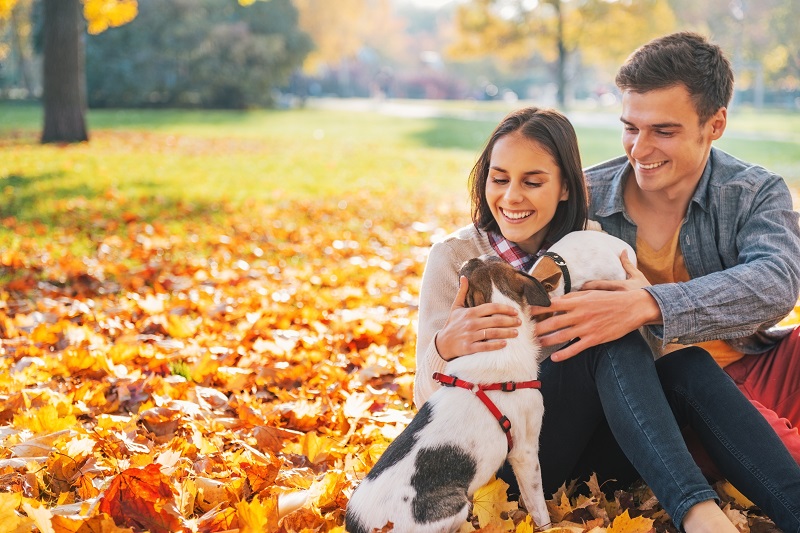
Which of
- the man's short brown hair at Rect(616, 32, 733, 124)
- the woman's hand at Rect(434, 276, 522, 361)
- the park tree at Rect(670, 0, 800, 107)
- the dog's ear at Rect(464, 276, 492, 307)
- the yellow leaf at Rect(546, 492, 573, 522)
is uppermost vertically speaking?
the park tree at Rect(670, 0, 800, 107)

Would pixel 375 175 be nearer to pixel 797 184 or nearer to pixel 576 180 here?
pixel 797 184

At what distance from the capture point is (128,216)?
26.8 feet

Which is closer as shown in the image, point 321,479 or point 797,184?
point 321,479

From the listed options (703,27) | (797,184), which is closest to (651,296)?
(797,184)

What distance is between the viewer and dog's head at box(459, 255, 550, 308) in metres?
2.63

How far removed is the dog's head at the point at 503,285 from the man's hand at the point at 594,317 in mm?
99

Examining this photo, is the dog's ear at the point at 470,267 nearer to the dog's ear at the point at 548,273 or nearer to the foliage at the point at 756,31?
the dog's ear at the point at 548,273

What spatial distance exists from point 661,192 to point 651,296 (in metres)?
0.88

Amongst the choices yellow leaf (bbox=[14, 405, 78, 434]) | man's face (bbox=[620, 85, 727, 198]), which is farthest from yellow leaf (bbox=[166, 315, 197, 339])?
man's face (bbox=[620, 85, 727, 198])

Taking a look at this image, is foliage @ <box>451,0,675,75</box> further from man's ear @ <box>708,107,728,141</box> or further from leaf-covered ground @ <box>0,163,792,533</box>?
man's ear @ <box>708,107,728,141</box>

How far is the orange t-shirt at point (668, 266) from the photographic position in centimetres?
330

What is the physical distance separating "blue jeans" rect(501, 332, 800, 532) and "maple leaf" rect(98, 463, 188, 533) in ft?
4.24

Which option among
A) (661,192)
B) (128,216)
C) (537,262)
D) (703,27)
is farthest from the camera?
(703,27)

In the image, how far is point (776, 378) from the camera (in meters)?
3.18
